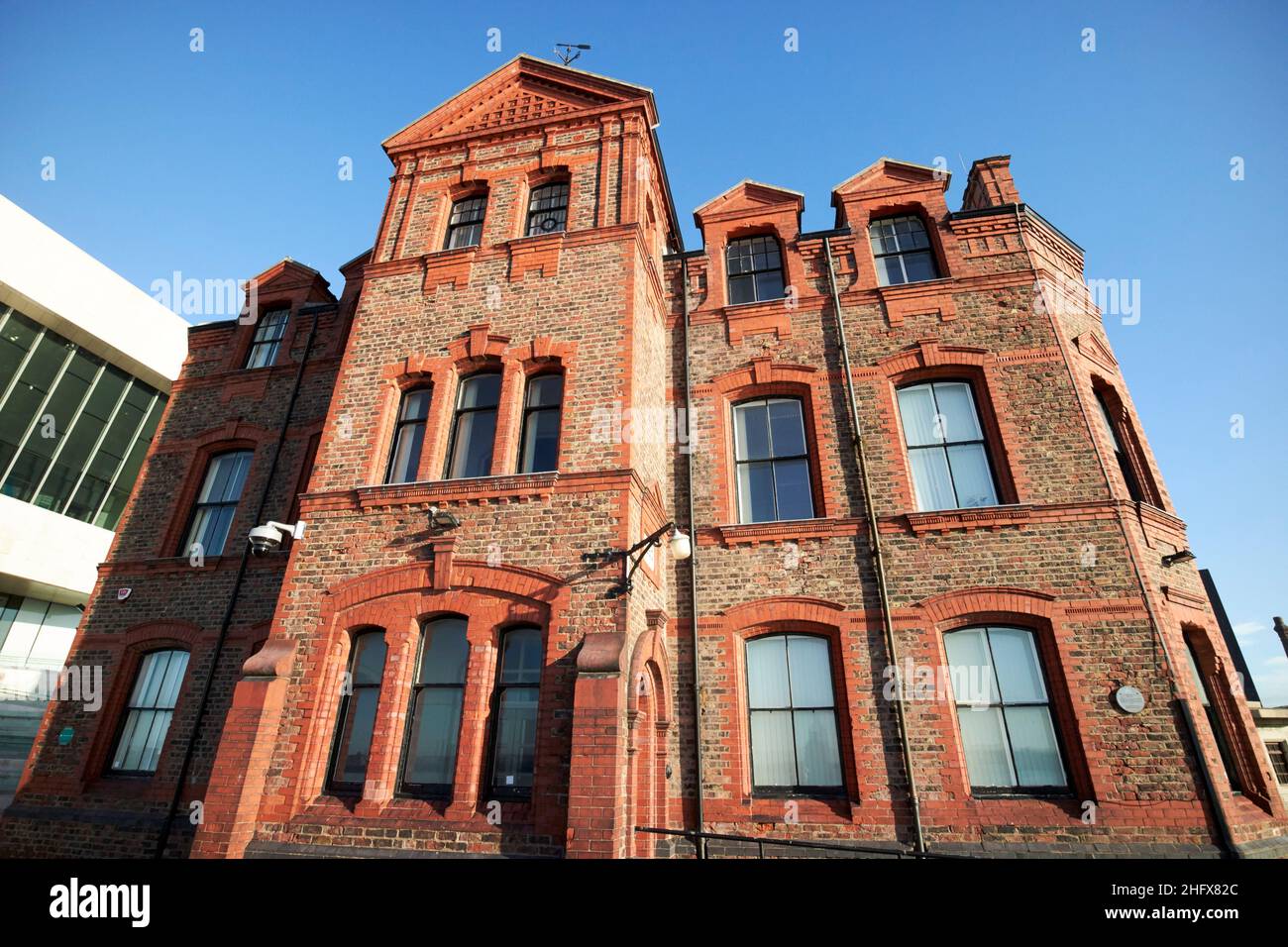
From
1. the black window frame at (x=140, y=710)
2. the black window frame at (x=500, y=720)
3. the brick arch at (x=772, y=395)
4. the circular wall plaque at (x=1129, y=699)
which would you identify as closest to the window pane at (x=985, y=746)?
the circular wall plaque at (x=1129, y=699)

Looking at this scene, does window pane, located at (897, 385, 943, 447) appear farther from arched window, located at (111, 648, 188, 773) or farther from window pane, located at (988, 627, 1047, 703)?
arched window, located at (111, 648, 188, 773)

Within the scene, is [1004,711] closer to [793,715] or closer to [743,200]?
[793,715]

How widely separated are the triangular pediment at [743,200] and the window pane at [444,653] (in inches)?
380

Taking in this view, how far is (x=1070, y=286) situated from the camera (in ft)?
37.4

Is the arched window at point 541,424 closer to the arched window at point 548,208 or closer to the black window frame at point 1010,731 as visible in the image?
the arched window at point 548,208

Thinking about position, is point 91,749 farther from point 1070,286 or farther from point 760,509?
point 1070,286

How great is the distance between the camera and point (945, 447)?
9992 mm

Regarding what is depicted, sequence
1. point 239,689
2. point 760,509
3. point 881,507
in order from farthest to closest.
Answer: point 760,509
point 881,507
point 239,689

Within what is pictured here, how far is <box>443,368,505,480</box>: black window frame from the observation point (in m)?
9.12

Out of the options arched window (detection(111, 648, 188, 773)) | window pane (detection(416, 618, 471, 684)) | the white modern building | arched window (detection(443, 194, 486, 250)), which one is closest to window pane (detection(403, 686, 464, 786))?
window pane (detection(416, 618, 471, 684))

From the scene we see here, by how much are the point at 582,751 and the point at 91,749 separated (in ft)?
30.6

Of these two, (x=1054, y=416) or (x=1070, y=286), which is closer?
(x=1054, y=416)
